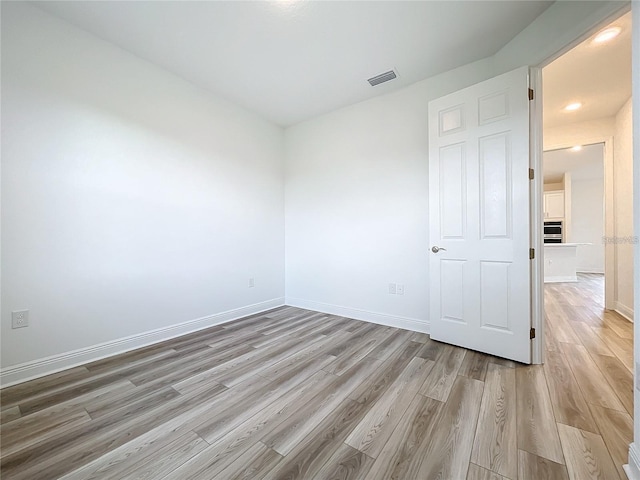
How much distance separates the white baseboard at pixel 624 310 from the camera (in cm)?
305

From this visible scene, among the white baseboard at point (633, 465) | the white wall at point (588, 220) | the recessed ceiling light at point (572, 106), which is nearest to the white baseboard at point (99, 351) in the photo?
the white baseboard at point (633, 465)

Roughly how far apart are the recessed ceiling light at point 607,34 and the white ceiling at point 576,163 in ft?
10.1

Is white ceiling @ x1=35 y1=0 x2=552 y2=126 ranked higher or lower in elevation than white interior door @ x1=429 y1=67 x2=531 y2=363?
higher

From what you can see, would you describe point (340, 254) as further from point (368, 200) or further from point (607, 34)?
point (607, 34)

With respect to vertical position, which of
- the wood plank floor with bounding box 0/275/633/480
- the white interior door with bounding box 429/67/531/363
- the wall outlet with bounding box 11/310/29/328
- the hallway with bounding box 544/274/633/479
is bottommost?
the wood plank floor with bounding box 0/275/633/480

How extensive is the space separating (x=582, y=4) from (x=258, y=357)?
11.4 feet

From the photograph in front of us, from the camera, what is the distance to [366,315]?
128 inches

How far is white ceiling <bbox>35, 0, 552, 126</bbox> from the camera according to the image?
195cm

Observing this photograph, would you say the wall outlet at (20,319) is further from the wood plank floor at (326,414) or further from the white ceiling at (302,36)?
the white ceiling at (302,36)

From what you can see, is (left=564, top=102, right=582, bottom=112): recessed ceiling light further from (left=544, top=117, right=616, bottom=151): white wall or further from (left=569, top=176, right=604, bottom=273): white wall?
(left=569, top=176, right=604, bottom=273): white wall

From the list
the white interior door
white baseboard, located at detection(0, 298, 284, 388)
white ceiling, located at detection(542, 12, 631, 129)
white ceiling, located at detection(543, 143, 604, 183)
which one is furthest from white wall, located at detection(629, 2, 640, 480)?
white ceiling, located at detection(543, 143, 604, 183)

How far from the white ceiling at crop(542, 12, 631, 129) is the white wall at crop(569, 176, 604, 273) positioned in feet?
18.9

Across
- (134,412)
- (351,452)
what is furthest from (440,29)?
(134,412)

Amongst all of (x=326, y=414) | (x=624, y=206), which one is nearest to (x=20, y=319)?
(x=326, y=414)
